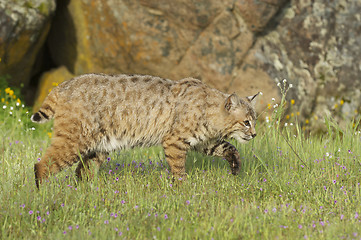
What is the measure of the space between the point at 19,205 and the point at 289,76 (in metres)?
5.64

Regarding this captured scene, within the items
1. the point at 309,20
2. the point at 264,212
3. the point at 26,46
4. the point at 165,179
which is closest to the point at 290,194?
the point at 264,212

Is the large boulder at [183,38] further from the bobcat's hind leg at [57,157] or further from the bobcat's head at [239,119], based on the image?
the bobcat's hind leg at [57,157]

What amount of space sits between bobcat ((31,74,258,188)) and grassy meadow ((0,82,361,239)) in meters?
0.29

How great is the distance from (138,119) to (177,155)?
0.63m

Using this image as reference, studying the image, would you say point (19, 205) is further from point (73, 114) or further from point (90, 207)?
point (73, 114)

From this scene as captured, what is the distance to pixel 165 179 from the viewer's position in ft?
16.6

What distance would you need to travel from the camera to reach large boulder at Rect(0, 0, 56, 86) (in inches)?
319

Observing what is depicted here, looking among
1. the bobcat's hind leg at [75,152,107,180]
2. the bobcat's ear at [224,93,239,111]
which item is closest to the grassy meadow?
the bobcat's hind leg at [75,152,107,180]

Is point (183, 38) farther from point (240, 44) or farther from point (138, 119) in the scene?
point (138, 119)

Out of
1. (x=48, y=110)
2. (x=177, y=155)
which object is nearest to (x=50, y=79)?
(x=48, y=110)

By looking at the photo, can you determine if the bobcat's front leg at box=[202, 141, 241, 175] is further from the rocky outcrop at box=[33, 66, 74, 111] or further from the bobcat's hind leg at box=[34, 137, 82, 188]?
the rocky outcrop at box=[33, 66, 74, 111]

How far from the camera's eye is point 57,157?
16.5 ft

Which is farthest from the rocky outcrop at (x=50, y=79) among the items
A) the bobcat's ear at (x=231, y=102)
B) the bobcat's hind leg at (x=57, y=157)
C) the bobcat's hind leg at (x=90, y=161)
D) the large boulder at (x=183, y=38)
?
the bobcat's ear at (x=231, y=102)

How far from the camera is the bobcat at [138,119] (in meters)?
5.10
